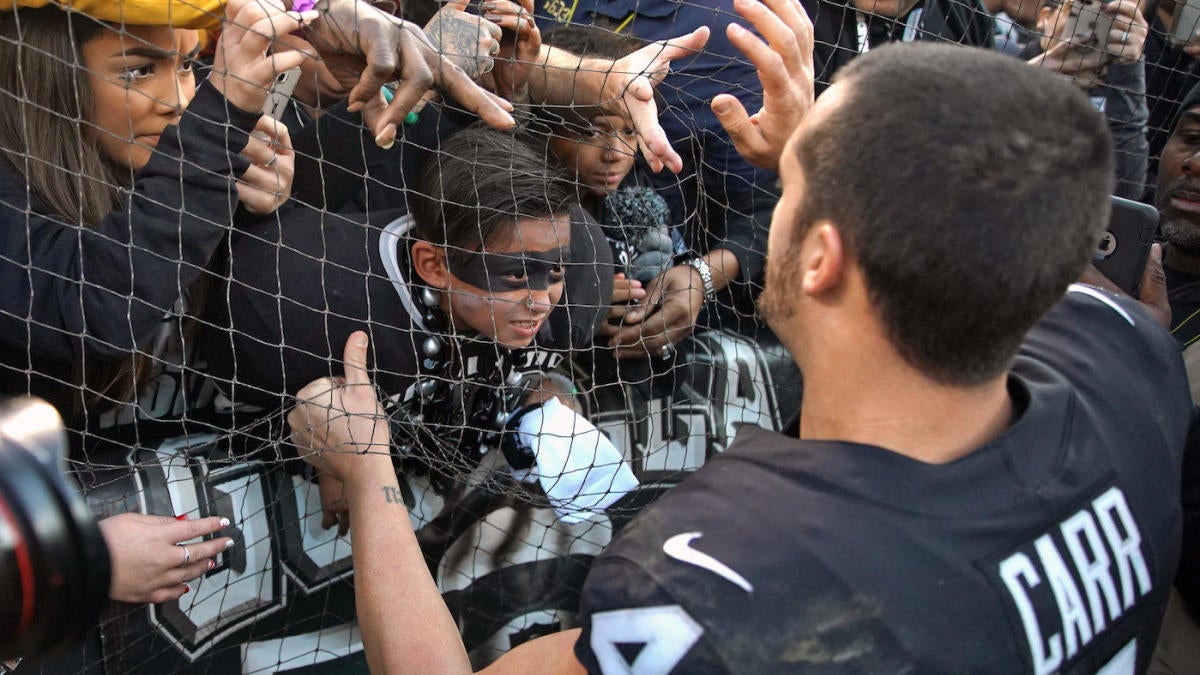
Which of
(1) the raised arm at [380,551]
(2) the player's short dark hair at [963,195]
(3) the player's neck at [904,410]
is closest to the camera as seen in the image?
(2) the player's short dark hair at [963,195]

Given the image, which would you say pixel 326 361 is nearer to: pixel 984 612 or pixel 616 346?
pixel 616 346

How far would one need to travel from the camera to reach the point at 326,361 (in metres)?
2.07

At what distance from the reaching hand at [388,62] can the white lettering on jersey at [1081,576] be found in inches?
45.5

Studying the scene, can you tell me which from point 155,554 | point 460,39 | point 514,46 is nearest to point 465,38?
point 460,39

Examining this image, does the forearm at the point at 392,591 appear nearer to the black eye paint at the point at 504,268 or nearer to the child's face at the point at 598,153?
the black eye paint at the point at 504,268

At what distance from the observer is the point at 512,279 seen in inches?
82.7

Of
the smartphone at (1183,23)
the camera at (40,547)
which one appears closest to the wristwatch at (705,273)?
the smartphone at (1183,23)

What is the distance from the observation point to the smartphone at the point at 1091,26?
2701mm

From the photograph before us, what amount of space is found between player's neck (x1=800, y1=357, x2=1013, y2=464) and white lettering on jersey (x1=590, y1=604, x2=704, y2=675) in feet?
1.02

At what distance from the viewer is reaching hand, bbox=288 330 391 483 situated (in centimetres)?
194

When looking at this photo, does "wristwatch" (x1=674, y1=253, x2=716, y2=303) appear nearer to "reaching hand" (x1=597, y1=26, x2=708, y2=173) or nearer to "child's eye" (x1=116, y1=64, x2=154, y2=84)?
"reaching hand" (x1=597, y1=26, x2=708, y2=173)

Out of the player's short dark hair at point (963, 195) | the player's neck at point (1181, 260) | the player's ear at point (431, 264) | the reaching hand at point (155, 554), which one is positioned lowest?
the reaching hand at point (155, 554)

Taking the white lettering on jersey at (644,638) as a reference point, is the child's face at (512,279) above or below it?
below

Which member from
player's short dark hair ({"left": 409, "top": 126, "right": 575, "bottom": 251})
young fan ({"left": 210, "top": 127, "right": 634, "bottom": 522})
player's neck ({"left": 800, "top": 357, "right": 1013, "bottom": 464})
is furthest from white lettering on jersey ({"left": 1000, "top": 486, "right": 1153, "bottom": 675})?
player's short dark hair ({"left": 409, "top": 126, "right": 575, "bottom": 251})
